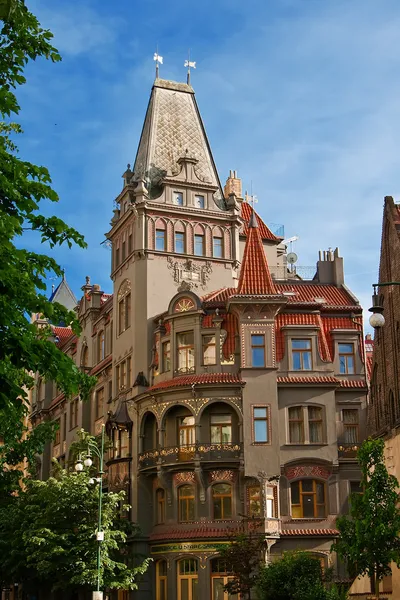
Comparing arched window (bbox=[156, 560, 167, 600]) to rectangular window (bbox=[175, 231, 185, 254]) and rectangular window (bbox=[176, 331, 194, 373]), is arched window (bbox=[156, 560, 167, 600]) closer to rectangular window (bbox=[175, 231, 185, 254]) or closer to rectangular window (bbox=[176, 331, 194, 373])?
rectangular window (bbox=[176, 331, 194, 373])

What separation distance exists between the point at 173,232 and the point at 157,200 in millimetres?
2144

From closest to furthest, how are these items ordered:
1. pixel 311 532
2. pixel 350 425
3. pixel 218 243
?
pixel 311 532 → pixel 350 425 → pixel 218 243

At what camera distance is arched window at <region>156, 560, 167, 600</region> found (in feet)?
161

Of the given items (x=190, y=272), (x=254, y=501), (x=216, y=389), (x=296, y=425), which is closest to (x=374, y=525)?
(x=254, y=501)

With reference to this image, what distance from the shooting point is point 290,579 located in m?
36.1

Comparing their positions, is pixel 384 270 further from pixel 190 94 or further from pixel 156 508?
pixel 190 94

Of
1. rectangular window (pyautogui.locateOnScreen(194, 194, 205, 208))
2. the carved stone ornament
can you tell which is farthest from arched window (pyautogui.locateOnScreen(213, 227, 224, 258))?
rectangular window (pyautogui.locateOnScreen(194, 194, 205, 208))

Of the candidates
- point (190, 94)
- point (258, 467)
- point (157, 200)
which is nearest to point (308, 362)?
point (258, 467)

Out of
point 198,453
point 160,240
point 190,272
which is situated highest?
point 160,240

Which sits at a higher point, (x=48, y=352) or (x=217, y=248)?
(x=217, y=248)

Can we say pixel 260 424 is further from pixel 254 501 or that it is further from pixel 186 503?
pixel 186 503

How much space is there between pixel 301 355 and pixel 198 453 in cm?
784

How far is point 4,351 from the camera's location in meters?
15.3

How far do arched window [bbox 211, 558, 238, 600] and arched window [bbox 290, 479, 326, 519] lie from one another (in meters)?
4.55
